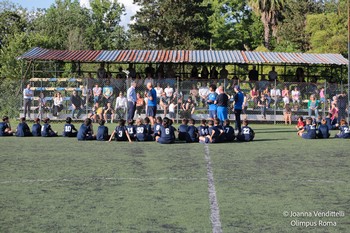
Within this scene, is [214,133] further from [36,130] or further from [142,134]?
[36,130]

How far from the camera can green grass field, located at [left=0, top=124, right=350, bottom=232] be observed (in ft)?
26.6

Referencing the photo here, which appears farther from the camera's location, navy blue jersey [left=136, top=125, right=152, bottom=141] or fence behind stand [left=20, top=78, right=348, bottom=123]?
fence behind stand [left=20, top=78, right=348, bottom=123]

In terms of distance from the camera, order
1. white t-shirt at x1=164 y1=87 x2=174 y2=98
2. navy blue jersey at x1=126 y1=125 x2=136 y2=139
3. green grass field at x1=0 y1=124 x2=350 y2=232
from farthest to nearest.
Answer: white t-shirt at x1=164 y1=87 x2=174 y2=98 < navy blue jersey at x1=126 y1=125 x2=136 y2=139 < green grass field at x1=0 y1=124 x2=350 y2=232

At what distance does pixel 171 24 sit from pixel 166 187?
4792 cm

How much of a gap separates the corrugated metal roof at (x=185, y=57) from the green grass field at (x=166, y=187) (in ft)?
45.3

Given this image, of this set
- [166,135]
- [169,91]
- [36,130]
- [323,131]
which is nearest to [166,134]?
[166,135]

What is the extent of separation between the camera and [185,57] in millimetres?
32000

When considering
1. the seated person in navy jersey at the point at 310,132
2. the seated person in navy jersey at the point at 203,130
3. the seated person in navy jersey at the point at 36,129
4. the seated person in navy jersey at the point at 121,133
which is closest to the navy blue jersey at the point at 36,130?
the seated person in navy jersey at the point at 36,129

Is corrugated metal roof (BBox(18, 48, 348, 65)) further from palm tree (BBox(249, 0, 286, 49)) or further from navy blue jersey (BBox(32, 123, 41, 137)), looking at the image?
palm tree (BBox(249, 0, 286, 49))

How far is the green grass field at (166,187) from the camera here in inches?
319

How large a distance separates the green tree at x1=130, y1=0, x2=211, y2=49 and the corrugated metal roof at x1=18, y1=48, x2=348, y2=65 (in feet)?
75.5

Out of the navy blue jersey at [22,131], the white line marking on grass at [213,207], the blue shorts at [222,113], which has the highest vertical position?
the blue shorts at [222,113]

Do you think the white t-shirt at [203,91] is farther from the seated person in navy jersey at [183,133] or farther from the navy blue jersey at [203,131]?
the navy blue jersey at [203,131]

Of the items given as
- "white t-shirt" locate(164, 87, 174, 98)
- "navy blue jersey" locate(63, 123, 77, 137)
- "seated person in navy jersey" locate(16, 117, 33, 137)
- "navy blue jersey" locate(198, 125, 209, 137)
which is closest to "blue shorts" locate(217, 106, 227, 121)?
"navy blue jersey" locate(198, 125, 209, 137)
